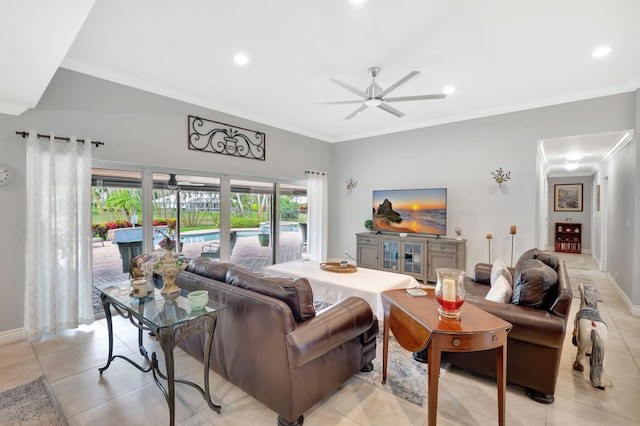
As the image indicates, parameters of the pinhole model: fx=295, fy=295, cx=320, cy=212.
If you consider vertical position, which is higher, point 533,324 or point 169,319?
point 169,319

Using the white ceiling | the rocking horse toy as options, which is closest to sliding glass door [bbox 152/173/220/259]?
the white ceiling

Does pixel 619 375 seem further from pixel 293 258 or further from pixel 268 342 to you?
pixel 293 258

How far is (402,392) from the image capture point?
2.21 m

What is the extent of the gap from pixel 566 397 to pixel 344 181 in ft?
16.8

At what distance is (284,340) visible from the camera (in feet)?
5.79

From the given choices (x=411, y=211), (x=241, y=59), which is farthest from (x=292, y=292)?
(x=411, y=211)

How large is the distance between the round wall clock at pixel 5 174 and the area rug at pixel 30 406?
1.95m

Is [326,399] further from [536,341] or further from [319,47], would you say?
[319,47]

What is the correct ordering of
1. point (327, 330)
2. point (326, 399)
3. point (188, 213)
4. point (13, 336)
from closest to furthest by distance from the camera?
point (327, 330)
point (326, 399)
point (13, 336)
point (188, 213)

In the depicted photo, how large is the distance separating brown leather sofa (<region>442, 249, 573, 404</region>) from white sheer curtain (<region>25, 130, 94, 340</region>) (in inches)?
154

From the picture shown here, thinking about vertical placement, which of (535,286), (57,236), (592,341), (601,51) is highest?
(601,51)

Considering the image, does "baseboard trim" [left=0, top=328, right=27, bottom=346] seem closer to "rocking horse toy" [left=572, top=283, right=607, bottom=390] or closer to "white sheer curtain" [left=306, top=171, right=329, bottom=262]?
"white sheer curtain" [left=306, top=171, right=329, bottom=262]

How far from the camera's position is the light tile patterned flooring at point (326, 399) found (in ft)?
6.39

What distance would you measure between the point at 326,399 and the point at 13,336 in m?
3.33
